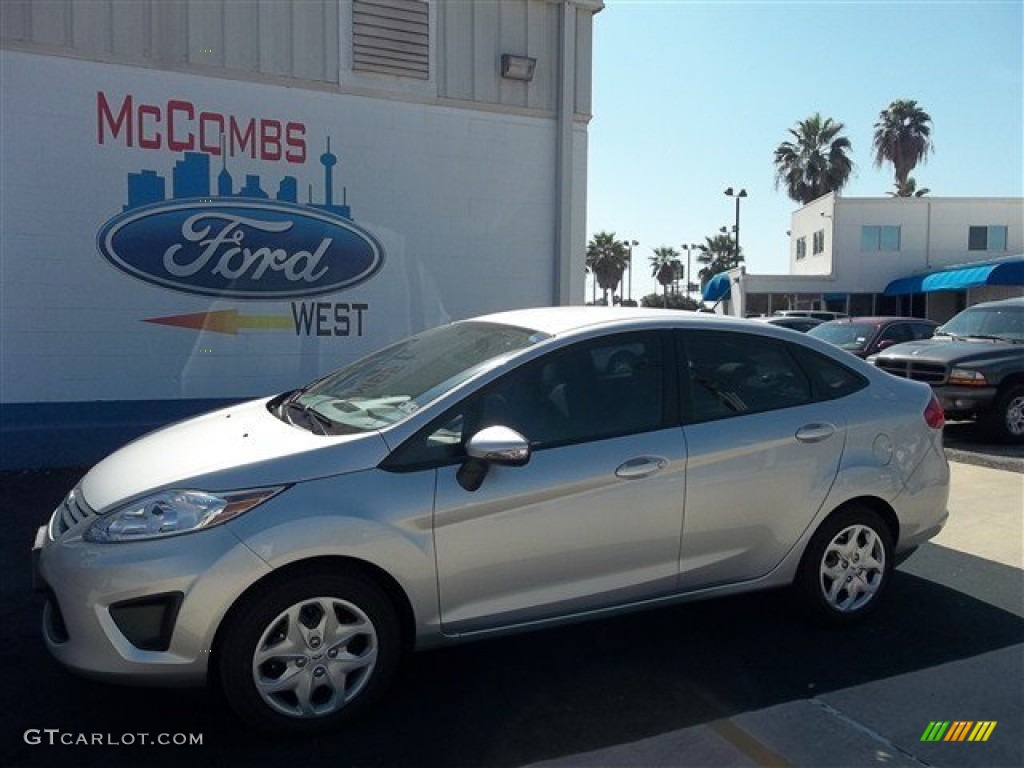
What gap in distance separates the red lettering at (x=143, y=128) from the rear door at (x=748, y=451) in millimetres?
5981

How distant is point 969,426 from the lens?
441 inches

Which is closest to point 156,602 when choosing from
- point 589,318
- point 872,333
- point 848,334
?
point 589,318

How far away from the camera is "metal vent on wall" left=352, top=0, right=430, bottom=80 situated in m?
8.62

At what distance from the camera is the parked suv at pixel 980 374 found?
9641 millimetres

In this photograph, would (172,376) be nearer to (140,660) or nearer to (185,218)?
(185,218)

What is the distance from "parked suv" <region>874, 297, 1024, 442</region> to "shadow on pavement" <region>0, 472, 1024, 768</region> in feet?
17.8

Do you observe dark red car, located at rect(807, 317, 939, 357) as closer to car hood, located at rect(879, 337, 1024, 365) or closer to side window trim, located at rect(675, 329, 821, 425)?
car hood, located at rect(879, 337, 1024, 365)

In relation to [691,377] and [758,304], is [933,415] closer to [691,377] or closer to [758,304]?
[691,377]

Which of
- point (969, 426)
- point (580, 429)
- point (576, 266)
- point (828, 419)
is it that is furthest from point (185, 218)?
point (969, 426)

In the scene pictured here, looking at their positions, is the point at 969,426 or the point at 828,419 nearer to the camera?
the point at 828,419

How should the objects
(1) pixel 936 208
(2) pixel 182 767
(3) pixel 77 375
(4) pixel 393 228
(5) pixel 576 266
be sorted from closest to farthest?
1. (2) pixel 182 767
2. (3) pixel 77 375
3. (4) pixel 393 228
4. (5) pixel 576 266
5. (1) pixel 936 208

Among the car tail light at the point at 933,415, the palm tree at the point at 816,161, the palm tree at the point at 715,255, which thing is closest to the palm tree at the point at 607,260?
the palm tree at the point at 715,255

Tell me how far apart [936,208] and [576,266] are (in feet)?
100

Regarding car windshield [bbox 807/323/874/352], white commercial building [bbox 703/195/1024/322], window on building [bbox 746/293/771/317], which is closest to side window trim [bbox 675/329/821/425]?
car windshield [bbox 807/323/874/352]
